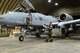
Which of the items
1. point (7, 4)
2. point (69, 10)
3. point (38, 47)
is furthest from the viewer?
point (69, 10)

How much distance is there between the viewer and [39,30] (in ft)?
58.0

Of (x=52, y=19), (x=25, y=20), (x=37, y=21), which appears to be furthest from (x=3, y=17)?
(x=52, y=19)

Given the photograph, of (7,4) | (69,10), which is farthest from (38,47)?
(69,10)

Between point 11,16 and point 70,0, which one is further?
point 70,0

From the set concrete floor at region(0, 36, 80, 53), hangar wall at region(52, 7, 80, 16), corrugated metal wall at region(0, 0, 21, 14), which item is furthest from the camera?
hangar wall at region(52, 7, 80, 16)

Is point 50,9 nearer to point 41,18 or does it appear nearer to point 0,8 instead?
point 0,8

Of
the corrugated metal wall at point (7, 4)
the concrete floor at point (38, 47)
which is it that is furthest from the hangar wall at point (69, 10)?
the concrete floor at point (38, 47)

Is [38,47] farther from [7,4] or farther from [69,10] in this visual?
[69,10]

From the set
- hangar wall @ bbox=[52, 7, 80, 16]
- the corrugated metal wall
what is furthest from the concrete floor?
hangar wall @ bbox=[52, 7, 80, 16]

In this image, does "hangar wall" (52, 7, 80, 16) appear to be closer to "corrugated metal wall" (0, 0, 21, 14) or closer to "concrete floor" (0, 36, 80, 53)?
"corrugated metal wall" (0, 0, 21, 14)

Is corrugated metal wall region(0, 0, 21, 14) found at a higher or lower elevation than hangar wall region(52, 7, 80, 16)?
lower

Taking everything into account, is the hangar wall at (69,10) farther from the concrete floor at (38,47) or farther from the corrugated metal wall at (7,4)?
the concrete floor at (38,47)

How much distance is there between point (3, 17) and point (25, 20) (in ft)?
5.54

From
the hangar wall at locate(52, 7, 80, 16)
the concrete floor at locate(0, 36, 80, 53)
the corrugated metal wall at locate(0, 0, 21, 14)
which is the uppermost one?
the hangar wall at locate(52, 7, 80, 16)
